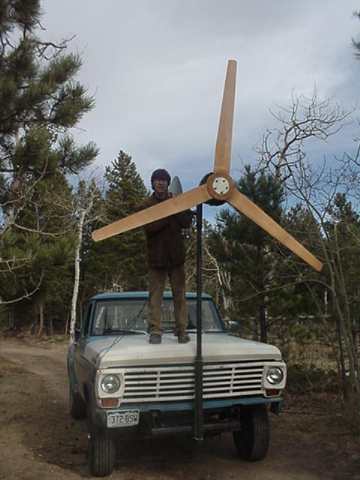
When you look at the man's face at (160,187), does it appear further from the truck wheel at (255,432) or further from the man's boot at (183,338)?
the truck wheel at (255,432)

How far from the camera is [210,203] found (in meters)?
5.32

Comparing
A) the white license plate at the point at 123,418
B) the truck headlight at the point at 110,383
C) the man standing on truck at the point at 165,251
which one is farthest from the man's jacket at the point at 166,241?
the white license plate at the point at 123,418

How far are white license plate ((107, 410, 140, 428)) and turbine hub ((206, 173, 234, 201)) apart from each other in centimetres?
204

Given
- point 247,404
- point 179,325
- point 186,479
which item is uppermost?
point 179,325

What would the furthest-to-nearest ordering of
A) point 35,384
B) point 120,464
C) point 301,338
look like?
point 35,384 < point 301,338 < point 120,464

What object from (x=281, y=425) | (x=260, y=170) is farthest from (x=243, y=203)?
(x=260, y=170)

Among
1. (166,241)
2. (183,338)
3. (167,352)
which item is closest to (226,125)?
(166,241)

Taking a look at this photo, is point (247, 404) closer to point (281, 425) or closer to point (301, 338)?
point (281, 425)

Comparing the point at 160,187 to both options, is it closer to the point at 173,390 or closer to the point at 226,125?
the point at 226,125

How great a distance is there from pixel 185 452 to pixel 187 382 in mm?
1395

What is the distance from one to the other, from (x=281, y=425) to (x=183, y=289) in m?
2.69

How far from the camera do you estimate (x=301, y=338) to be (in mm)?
8742

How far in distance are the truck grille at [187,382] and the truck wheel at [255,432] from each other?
444mm

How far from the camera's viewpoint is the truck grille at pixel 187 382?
4941 mm
